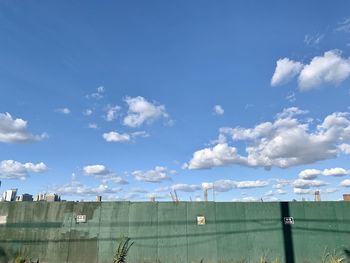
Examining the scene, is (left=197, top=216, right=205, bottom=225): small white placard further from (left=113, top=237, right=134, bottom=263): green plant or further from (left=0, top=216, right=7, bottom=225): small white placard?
(left=0, top=216, right=7, bottom=225): small white placard

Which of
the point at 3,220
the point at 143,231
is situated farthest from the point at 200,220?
the point at 3,220

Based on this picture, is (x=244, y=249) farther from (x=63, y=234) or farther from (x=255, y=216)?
(x=63, y=234)

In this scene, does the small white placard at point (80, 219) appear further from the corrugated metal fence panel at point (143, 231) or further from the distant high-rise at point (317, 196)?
the distant high-rise at point (317, 196)

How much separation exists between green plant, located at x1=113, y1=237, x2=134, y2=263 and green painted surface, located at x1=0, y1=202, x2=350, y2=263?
0.19 metres

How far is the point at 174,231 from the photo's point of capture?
13.2m

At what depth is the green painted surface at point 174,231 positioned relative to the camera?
12906mm

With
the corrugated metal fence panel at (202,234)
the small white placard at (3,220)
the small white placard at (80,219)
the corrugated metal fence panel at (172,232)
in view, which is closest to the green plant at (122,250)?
the corrugated metal fence panel at (172,232)

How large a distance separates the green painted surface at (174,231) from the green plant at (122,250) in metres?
0.19

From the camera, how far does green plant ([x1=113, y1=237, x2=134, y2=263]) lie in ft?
41.8

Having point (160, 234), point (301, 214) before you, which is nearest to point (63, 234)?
point (160, 234)

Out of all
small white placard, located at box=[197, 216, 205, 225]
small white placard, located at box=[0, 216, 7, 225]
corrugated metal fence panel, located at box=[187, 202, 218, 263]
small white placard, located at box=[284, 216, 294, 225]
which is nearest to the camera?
Result: corrugated metal fence panel, located at box=[187, 202, 218, 263]

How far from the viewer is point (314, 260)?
12797 millimetres

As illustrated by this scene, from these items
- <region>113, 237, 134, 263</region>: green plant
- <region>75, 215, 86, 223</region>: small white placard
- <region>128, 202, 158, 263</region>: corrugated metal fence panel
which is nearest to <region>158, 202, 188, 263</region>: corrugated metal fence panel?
<region>128, 202, 158, 263</region>: corrugated metal fence panel

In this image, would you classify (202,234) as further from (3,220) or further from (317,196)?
(3,220)
